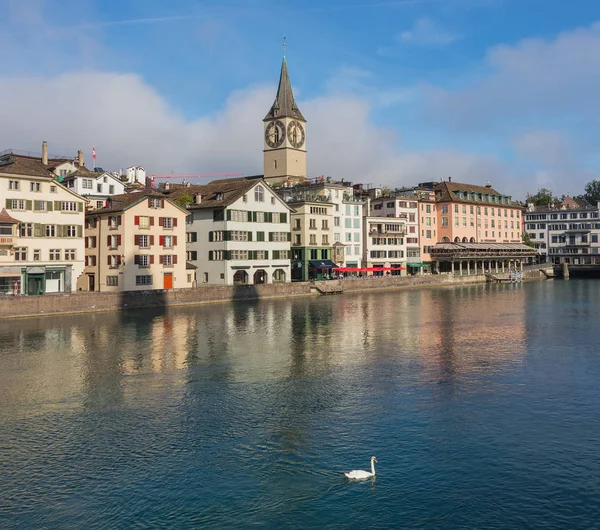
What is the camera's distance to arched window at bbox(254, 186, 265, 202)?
309 feet

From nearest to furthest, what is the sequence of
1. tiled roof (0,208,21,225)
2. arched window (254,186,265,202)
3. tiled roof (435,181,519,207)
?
tiled roof (0,208,21,225), arched window (254,186,265,202), tiled roof (435,181,519,207)

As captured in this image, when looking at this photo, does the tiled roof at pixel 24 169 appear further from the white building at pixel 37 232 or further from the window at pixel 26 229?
the window at pixel 26 229

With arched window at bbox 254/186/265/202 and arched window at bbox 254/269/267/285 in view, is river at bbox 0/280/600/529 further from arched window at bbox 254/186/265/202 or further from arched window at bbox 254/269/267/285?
arched window at bbox 254/186/265/202

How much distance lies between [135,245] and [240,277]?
1858cm

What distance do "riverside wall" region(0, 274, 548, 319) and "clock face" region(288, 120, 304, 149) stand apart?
49092mm

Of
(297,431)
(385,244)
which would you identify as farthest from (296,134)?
(297,431)

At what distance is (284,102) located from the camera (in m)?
145

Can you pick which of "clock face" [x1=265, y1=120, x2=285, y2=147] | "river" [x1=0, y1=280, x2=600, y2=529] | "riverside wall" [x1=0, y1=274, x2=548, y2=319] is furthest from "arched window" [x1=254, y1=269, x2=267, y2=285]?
"clock face" [x1=265, y1=120, x2=285, y2=147]

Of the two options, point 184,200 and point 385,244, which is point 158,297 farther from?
point 385,244

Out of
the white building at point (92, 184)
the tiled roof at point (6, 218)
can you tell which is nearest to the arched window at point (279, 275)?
the white building at point (92, 184)

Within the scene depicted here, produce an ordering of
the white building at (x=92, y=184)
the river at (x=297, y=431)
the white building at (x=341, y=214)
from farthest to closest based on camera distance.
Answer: the white building at (x=341, y=214) → the white building at (x=92, y=184) → the river at (x=297, y=431)

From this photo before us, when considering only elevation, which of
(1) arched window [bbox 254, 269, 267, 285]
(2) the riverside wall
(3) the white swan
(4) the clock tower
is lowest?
(3) the white swan

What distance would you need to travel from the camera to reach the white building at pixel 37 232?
6869 cm

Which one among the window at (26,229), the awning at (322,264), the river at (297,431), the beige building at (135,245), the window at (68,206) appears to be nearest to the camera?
the river at (297,431)
